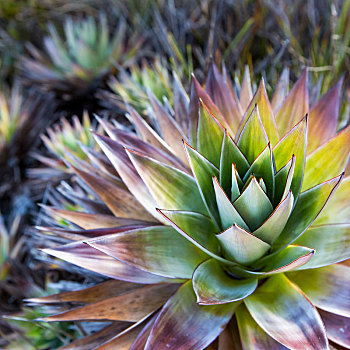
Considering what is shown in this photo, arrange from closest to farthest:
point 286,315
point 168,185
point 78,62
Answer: point 286,315, point 168,185, point 78,62

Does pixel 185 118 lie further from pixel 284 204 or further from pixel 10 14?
pixel 10 14

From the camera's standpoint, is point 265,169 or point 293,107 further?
point 293,107

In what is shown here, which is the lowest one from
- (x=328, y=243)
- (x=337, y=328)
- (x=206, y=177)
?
(x=337, y=328)

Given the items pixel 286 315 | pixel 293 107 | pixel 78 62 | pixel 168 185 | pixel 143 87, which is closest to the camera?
pixel 286 315

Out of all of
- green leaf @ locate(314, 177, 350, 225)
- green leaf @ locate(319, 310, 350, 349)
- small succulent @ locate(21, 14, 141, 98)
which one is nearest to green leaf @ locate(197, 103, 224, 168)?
green leaf @ locate(314, 177, 350, 225)

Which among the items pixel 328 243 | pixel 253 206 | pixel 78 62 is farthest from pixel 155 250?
pixel 78 62

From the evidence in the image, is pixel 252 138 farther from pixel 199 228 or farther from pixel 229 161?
pixel 199 228
